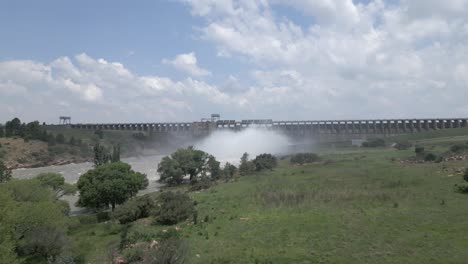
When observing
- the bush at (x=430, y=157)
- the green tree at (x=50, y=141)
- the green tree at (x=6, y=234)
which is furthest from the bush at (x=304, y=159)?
the green tree at (x=50, y=141)

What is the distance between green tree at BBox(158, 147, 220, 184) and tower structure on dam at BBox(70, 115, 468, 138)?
90051 millimetres

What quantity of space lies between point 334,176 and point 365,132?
103849mm

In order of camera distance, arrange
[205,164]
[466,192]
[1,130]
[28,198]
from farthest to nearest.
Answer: [1,130], [205,164], [28,198], [466,192]

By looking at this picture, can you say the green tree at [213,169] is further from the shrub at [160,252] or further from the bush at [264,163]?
the shrub at [160,252]

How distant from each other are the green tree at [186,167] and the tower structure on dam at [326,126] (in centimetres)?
9005

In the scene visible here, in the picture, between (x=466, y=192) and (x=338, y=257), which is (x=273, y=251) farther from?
(x=466, y=192)

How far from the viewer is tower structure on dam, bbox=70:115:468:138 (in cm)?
13400

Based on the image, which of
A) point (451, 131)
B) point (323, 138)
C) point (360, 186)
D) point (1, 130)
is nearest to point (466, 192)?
point (360, 186)

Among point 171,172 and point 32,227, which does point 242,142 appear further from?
point 32,227

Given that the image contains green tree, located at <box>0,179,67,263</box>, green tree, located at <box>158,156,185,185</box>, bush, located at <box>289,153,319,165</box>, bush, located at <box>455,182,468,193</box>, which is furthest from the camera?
bush, located at <box>289,153,319,165</box>

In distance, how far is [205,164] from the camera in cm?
7231

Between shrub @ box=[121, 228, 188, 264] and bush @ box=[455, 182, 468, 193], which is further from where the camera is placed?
bush @ box=[455, 182, 468, 193]

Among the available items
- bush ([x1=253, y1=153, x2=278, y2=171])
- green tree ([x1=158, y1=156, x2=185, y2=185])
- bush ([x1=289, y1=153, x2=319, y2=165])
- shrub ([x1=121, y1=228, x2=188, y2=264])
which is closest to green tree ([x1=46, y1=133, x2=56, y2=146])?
green tree ([x1=158, y1=156, x2=185, y2=185])

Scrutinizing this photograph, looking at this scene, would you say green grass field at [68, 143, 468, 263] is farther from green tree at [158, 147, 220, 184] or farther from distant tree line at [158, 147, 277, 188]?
green tree at [158, 147, 220, 184]
